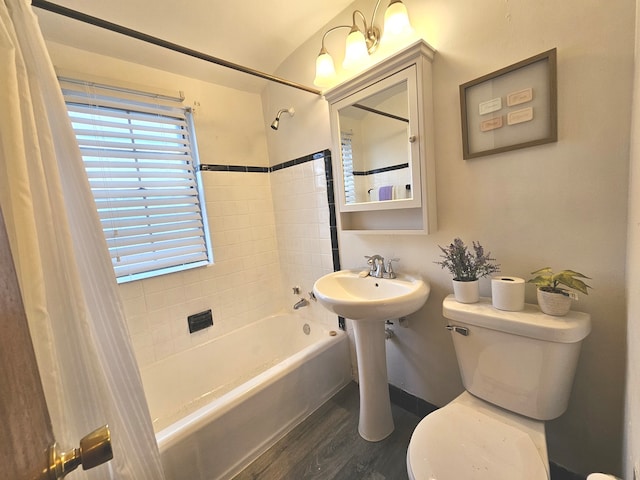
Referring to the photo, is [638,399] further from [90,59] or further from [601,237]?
[90,59]

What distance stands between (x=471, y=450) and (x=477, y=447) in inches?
1.1

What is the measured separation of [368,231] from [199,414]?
3.96 feet

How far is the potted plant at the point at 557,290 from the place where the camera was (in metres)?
0.92

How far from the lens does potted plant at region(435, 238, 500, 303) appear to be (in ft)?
3.70

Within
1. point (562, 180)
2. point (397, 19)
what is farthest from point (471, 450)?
point (397, 19)

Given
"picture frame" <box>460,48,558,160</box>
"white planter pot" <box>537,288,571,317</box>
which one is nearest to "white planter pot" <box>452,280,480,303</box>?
"white planter pot" <box>537,288,571,317</box>

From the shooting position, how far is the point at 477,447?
0.87 metres

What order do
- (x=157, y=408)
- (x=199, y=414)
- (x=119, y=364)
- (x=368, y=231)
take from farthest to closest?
(x=157, y=408) < (x=368, y=231) < (x=199, y=414) < (x=119, y=364)

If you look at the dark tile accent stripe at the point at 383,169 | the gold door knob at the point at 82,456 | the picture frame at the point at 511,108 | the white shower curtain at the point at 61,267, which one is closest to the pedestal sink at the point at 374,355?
the dark tile accent stripe at the point at 383,169

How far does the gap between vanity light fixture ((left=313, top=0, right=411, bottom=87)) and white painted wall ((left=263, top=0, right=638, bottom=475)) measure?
0.36 ft

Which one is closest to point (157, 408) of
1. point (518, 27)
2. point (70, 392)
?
point (70, 392)

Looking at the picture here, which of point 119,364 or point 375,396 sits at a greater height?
point 119,364

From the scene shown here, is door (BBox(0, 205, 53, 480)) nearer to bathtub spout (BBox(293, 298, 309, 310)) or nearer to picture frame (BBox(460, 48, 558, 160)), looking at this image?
picture frame (BBox(460, 48, 558, 160))

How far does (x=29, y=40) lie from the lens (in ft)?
2.32
